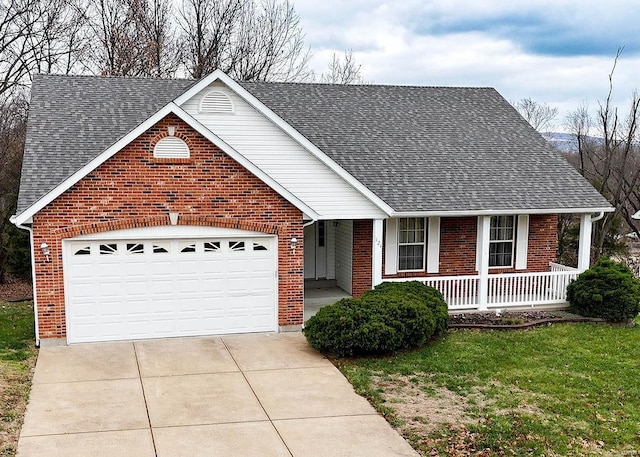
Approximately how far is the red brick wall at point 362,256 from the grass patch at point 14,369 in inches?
310

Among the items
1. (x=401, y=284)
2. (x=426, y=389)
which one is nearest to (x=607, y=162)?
(x=401, y=284)

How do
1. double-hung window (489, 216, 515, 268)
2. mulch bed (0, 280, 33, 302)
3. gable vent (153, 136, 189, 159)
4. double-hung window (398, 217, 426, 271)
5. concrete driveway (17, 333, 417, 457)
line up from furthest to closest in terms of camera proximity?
mulch bed (0, 280, 33, 302)
double-hung window (489, 216, 515, 268)
double-hung window (398, 217, 426, 271)
gable vent (153, 136, 189, 159)
concrete driveway (17, 333, 417, 457)

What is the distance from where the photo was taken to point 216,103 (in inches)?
579

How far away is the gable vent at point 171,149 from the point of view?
43.3ft

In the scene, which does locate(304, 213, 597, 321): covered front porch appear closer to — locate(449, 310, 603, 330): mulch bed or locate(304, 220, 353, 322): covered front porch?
locate(304, 220, 353, 322): covered front porch

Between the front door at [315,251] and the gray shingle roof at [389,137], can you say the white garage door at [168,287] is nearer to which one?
the gray shingle roof at [389,137]

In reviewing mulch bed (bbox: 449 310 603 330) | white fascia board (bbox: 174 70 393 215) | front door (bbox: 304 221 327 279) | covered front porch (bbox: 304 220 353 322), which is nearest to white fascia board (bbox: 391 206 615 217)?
white fascia board (bbox: 174 70 393 215)

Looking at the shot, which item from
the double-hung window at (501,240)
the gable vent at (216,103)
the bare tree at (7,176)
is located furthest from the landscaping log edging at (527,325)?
the bare tree at (7,176)

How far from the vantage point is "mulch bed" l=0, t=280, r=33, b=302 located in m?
21.9

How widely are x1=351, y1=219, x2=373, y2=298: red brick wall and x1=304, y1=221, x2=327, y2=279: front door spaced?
6.18 feet

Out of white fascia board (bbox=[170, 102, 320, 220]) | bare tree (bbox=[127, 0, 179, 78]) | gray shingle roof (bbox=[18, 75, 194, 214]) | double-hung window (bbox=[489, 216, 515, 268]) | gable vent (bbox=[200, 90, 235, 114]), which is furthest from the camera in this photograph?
bare tree (bbox=[127, 0, 179, 78])

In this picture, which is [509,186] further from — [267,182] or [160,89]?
[160,89]

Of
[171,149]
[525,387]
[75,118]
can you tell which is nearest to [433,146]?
[171,149]

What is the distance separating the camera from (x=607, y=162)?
27.8 metres
